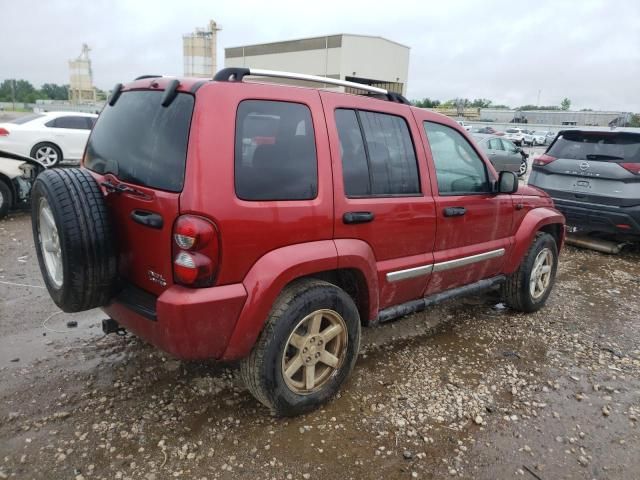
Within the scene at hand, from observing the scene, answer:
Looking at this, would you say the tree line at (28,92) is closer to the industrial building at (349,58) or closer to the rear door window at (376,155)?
the industrial building at (349,58)

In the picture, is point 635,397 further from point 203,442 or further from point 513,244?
point 203,442

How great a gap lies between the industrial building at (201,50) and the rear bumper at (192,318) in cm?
5931

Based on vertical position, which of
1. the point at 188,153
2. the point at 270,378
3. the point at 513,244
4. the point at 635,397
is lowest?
the point at 635,397

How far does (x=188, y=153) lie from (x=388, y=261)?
1.47 meters

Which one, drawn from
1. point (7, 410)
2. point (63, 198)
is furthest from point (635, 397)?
point (7, 410)

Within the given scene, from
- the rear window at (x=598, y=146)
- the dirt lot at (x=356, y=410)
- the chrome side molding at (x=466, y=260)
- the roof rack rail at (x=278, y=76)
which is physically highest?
the roof rack rail at (x=278, y=76)

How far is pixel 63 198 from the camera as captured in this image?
2.45 m

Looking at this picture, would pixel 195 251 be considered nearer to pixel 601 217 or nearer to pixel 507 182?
pixel 507 182

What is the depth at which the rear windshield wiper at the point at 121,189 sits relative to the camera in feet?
Result: 8.08

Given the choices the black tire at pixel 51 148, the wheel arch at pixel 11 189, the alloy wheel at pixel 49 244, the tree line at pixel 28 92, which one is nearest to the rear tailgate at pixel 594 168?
the alloy wheel at pixel 49 244

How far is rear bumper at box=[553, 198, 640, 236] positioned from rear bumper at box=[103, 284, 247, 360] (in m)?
5.76

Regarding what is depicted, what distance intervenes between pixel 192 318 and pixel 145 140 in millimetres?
998

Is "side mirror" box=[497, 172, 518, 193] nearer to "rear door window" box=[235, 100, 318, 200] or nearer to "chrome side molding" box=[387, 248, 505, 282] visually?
"chrome side molding" box=[387, 248, 505, 282]

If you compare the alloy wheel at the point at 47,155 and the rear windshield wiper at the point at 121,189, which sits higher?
the rear windshield wiper at the point at 121,189
